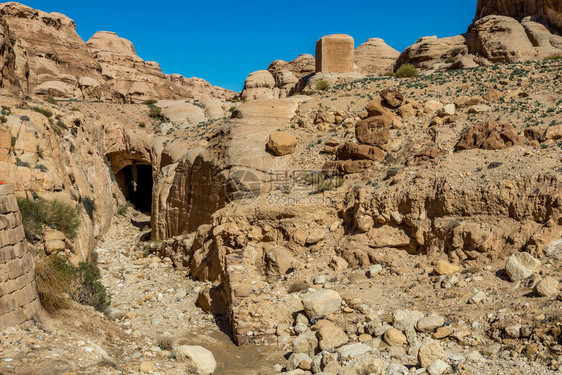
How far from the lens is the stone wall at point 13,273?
251 inches

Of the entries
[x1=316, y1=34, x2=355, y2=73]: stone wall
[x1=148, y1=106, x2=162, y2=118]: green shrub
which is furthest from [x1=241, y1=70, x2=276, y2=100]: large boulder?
[x1=316, y1=34, x2=355, y2=73]: stone wall

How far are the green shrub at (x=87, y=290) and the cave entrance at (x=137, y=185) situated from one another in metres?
15.6

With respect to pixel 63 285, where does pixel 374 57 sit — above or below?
above

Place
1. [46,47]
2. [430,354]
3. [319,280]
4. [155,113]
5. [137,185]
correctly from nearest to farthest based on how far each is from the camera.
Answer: [430,354] → [319,280] → [137,185] → [155,113] → [46,47]

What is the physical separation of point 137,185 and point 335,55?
15.3 m

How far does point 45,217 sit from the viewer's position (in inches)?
423

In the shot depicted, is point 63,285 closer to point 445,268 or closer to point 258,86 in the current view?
point 445,268

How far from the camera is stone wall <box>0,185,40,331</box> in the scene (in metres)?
6.39

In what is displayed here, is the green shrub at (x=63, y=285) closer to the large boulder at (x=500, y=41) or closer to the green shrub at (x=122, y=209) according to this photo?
the green shrub at (x=122, y=209)

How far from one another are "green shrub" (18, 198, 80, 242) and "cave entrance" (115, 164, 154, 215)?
13791mm

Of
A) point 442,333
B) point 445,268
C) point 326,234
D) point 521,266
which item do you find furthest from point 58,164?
point 521,266

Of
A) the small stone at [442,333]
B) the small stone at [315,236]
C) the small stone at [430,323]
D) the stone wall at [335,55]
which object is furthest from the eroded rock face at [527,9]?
the small stone at [442,333]

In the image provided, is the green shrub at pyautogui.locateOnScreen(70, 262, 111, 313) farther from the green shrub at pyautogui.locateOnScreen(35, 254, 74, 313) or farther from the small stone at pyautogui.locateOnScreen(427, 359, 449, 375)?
the small stone at pyautogui.locateOnScreen(427, 359, 449, 375)

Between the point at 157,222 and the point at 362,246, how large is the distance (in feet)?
31.0
